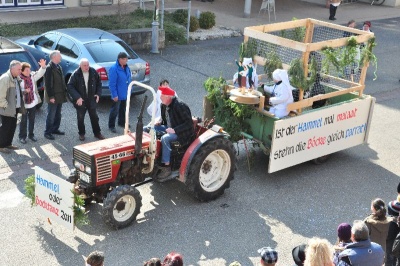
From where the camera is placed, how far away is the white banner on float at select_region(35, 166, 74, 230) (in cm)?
783

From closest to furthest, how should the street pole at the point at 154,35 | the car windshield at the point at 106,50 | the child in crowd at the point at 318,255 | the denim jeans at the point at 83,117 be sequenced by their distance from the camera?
the child in crowd at the point at 318,255 < the denim jeans at the point at 83,117 < the car windshield at the point at 106,50 < the street pole at the point at 154,35

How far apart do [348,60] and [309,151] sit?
1812 mm

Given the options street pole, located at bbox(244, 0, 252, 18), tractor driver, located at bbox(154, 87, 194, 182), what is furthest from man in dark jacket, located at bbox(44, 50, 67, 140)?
street pole, located at bbox(244, 0, 252, 18)

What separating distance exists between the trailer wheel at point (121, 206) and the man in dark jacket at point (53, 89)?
3.49 metres

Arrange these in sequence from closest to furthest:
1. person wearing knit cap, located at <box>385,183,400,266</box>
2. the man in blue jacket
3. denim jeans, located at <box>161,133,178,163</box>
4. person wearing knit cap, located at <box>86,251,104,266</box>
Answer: person wearing knit cap, located at <box>86,251,104,266</box> < person wearing knit cap, located at <box>385,183,400,266</box> < denim jeans, located at <box>161,133,178,163</box> < the man in blue jacket

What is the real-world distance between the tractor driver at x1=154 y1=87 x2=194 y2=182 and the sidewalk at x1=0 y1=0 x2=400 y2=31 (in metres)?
11.2

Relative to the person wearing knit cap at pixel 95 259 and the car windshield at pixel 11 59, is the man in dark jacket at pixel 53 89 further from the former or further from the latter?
the person wearing knit cap at pixel 95 259

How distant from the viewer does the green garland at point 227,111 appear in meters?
10.3

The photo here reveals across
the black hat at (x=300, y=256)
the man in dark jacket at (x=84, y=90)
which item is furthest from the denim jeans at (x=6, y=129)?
the black hat at (x=300, y=256)

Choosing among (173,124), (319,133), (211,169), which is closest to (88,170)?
(173,124)

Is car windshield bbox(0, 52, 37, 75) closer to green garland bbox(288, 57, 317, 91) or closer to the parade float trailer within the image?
the parade float trailer

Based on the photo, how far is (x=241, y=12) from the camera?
2394 centimetres

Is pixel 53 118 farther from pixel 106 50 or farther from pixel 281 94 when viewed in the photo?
pixel 281 94

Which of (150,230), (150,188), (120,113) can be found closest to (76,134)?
(120,113)
